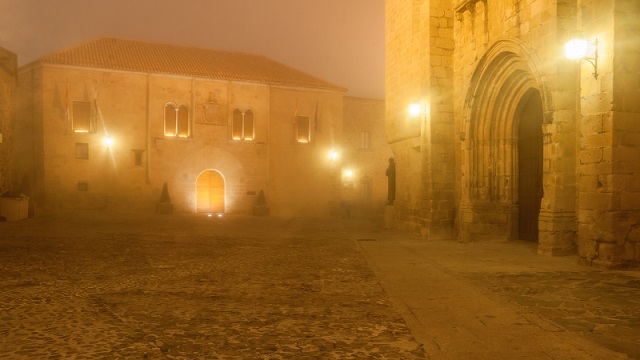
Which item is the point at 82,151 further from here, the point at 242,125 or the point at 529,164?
the point at 529,164

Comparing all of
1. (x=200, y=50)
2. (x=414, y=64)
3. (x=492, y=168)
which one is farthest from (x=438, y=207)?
(x=200, y=50)

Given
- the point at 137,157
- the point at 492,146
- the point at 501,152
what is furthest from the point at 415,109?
the point at 137,157

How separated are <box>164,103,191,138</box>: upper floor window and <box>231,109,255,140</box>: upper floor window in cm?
255

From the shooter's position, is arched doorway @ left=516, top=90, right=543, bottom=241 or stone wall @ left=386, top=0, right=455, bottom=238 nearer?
arched doorway @ left=516, top=90, right=543, bottom=241

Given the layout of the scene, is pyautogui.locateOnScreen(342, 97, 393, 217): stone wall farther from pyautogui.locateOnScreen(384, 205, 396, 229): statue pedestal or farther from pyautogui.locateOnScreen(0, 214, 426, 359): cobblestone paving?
pyautogui.locateOnScreen(0, 214, 426, 359): cobblestone paving

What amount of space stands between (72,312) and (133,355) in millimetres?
1740

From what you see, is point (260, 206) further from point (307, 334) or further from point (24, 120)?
point (307, 334)

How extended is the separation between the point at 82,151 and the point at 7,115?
15.4 ft

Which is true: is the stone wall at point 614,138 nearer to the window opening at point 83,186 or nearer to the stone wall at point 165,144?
the stone wall at point 165,144

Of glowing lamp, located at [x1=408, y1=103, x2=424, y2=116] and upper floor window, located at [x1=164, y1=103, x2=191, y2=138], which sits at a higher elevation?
upper floor window, located at [x1=164, y1=103, x2=191, y2=138]

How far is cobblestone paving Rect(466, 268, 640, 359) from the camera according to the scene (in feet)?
14.4

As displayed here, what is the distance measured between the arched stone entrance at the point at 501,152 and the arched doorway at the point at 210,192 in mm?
17715

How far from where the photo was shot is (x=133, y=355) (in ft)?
12.6

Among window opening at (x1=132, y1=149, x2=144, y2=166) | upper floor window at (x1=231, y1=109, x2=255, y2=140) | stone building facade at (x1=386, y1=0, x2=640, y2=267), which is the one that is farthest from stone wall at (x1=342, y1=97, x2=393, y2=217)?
stone building facade at (x1=386, y1=0, x2=640, y2=267)
